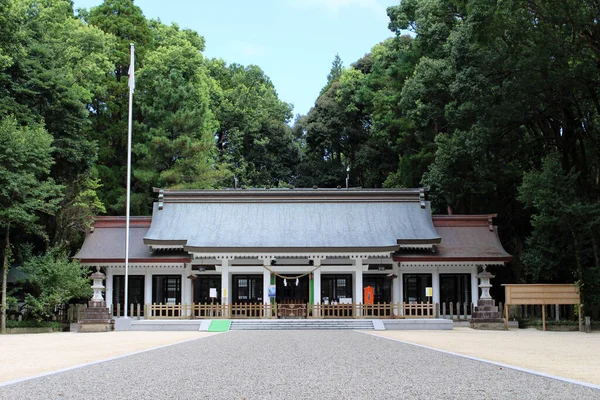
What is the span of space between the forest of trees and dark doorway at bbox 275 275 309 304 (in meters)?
8.63

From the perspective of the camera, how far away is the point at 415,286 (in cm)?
3141

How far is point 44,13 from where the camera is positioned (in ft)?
108

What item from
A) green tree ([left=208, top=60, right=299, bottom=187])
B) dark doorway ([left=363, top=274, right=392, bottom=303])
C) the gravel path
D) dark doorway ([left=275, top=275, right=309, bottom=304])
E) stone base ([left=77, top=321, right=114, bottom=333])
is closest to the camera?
the gravel path

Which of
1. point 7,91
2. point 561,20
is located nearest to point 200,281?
point 7,91

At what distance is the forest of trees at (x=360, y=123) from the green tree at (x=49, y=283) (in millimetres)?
1482

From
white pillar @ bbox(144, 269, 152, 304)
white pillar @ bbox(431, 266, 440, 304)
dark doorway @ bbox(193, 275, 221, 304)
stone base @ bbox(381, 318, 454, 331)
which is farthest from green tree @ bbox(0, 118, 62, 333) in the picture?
white pillar @ bbox(431, 266, 440, 304)

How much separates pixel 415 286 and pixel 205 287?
33.1ft

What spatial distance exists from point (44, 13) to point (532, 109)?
941 inches

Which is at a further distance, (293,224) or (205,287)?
(293,224)

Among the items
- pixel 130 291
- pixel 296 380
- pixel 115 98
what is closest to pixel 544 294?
pixel 296 380

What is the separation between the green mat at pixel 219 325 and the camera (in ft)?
85.5

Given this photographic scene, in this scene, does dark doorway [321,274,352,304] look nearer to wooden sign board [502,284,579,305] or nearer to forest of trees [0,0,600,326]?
forest of trees [0,0,600,326]

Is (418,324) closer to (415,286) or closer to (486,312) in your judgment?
(486,312)

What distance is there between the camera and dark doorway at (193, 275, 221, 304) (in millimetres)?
31469
